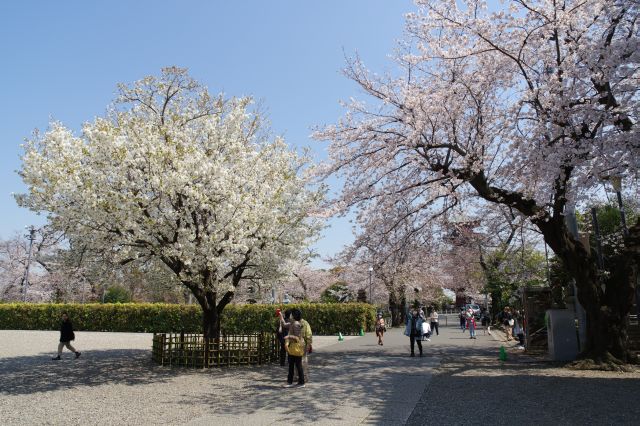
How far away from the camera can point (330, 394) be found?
897cm

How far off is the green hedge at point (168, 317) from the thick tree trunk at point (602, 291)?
17.7 meters

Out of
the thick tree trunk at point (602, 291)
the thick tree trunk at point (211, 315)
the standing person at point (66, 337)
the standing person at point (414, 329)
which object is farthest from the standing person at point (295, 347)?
the standing person at point (66, 337)

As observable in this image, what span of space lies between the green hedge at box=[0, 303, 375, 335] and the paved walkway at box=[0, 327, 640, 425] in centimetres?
1482

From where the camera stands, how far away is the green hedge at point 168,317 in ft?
95.7

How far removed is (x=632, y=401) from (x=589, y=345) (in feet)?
16.4

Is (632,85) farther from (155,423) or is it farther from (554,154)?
(155,423)

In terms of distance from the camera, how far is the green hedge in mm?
29156

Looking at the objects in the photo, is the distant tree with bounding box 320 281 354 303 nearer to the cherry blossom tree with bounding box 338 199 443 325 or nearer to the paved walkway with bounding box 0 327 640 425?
the cherry blossom tree with bounding box 338 199 443 325

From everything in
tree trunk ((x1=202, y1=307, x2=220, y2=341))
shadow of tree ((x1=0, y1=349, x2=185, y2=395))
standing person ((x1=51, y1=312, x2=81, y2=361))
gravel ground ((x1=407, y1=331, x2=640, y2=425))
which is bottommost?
shadow of tree ((x1=0, y1=349, x2=185, y2=395))

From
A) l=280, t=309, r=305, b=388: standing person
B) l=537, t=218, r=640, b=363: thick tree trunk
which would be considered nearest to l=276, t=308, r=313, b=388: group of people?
l=280, t=309, r=305, b=388: standing person

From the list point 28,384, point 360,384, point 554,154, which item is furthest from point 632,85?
point 28,384

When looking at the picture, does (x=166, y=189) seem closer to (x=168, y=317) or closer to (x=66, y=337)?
(x=66, y=337)

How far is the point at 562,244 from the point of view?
12617 millimetres

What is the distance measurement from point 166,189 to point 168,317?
22301 mm
